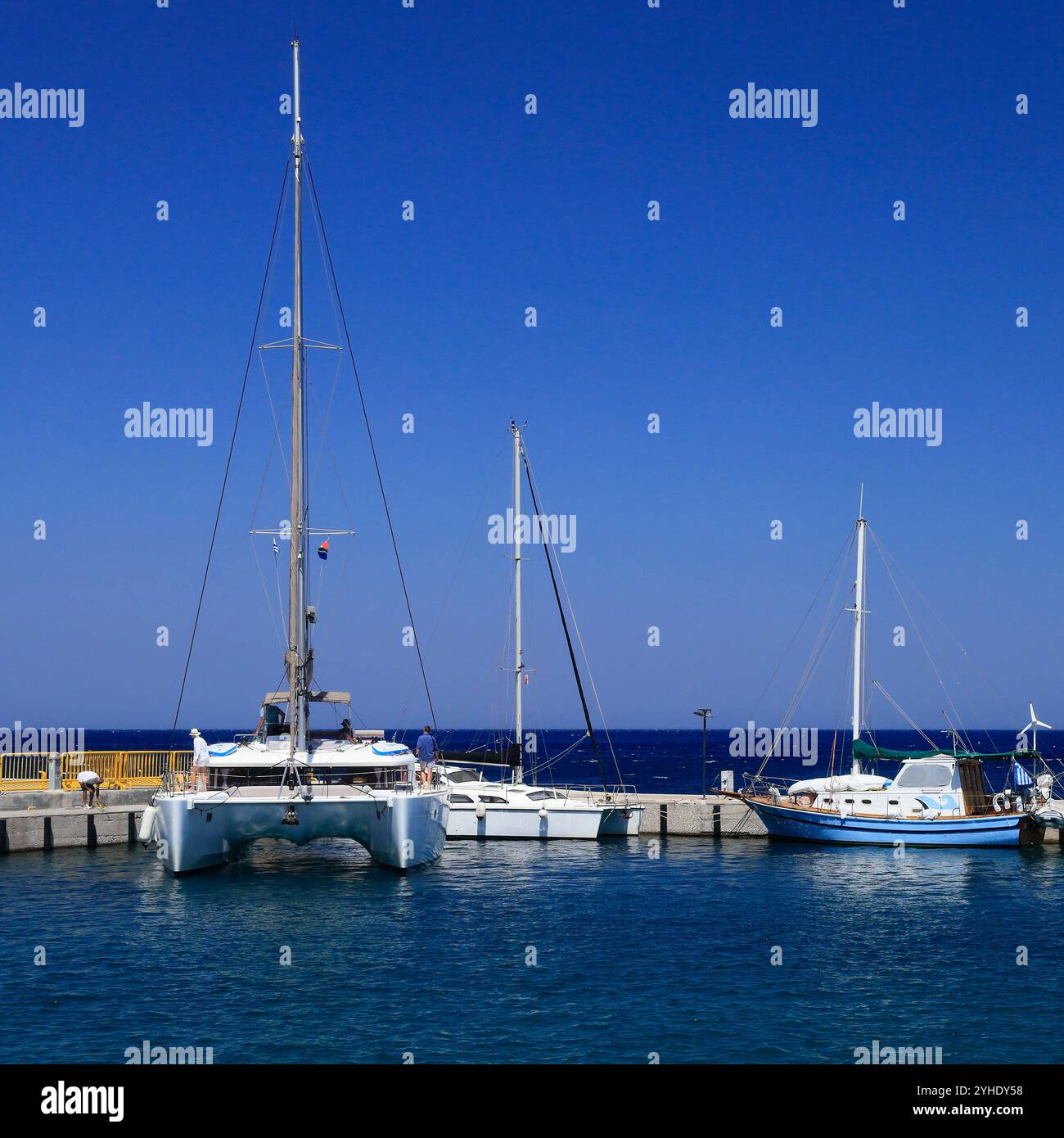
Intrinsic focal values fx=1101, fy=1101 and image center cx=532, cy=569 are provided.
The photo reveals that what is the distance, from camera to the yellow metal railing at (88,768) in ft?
128

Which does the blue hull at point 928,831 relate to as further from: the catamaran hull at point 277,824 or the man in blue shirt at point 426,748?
the catamaran hull at point 277,824

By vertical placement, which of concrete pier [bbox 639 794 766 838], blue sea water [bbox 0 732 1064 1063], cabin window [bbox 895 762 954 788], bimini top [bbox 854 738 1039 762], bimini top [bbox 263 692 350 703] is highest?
bimini top [bbox 263 692 350 703]

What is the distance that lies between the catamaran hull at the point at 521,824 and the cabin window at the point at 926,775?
11331 mm

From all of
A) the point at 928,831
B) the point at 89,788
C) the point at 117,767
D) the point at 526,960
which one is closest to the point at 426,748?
the point at 89,788

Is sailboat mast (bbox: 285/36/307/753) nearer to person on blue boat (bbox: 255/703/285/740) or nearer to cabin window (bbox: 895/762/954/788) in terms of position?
person on blue boat (bbox: 255/703/285/740)

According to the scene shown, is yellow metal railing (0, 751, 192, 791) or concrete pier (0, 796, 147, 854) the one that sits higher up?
yellow metal railing (0, 751, 192, 791)

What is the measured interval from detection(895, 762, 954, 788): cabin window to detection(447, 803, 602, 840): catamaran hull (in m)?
11.3

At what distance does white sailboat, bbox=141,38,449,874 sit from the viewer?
27609mm

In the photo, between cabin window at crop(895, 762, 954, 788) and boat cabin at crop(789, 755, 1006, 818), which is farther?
cabin window at crop(895, 762, 954, 788)

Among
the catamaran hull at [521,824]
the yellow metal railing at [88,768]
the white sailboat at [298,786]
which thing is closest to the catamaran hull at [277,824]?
the white sailboat at [298,786]

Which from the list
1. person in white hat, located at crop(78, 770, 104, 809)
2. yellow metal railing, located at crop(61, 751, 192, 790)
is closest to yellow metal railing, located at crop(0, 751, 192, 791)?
yellow metal railing, located at crop(61, 751, 192, 790)
